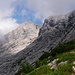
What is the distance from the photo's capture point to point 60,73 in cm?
1723

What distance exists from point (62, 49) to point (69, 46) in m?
1.06

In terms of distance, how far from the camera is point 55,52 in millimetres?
31391

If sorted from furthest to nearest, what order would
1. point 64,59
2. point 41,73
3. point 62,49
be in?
point 62,49 → point 64,59 → point 41,73

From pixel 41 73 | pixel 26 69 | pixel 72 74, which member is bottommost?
pixel 72 74

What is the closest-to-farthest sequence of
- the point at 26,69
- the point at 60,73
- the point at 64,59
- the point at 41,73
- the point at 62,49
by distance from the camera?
the point at 60,73
the point at 41,73
the point at 64,59
the point at 26,69
the point at 62,49

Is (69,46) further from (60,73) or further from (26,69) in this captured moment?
(60,73)

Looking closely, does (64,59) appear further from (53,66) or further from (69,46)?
(69,46)

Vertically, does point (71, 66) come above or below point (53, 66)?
below

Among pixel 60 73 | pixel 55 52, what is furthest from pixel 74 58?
pixel 55 52

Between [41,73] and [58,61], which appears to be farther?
[58,61]

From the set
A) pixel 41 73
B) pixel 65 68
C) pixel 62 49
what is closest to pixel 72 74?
pixel 65 68

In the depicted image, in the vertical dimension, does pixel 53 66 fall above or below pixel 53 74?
above

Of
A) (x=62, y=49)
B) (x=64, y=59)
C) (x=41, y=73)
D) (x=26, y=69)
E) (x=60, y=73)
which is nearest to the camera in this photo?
(x=60, y=73)

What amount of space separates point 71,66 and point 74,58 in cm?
283
